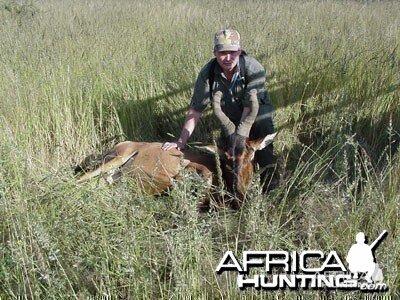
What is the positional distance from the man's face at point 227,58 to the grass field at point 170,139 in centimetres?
78

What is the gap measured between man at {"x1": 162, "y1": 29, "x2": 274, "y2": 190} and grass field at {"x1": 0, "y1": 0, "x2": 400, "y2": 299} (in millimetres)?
314

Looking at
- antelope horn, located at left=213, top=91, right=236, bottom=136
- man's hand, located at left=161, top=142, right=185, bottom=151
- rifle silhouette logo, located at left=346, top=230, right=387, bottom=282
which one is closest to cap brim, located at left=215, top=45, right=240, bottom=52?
antelope horn, located at left=213, top=91, right=236, bottom=136

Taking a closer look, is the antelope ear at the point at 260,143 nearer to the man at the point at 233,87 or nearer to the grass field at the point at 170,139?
the man at the point at 233,87

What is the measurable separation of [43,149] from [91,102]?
2.47ft

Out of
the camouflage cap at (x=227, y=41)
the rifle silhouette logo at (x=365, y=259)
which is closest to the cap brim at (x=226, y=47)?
the camouflage cap at (x=227, y=41)

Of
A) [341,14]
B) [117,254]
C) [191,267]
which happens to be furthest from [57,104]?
[341,14]

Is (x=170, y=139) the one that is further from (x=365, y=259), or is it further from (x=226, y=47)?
(x=365, y=259)

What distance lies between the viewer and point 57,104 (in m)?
4.25

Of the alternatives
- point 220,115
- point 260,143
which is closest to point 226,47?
point 220,115

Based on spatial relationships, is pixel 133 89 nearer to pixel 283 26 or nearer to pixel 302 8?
pixel 283 26

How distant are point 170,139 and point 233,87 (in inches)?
39.2

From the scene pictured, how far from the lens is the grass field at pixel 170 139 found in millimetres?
2068

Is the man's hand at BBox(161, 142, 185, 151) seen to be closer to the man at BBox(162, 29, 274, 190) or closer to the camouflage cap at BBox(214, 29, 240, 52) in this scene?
the man at BBox(162, 29, 274, 190)

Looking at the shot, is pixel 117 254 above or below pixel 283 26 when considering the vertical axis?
below
